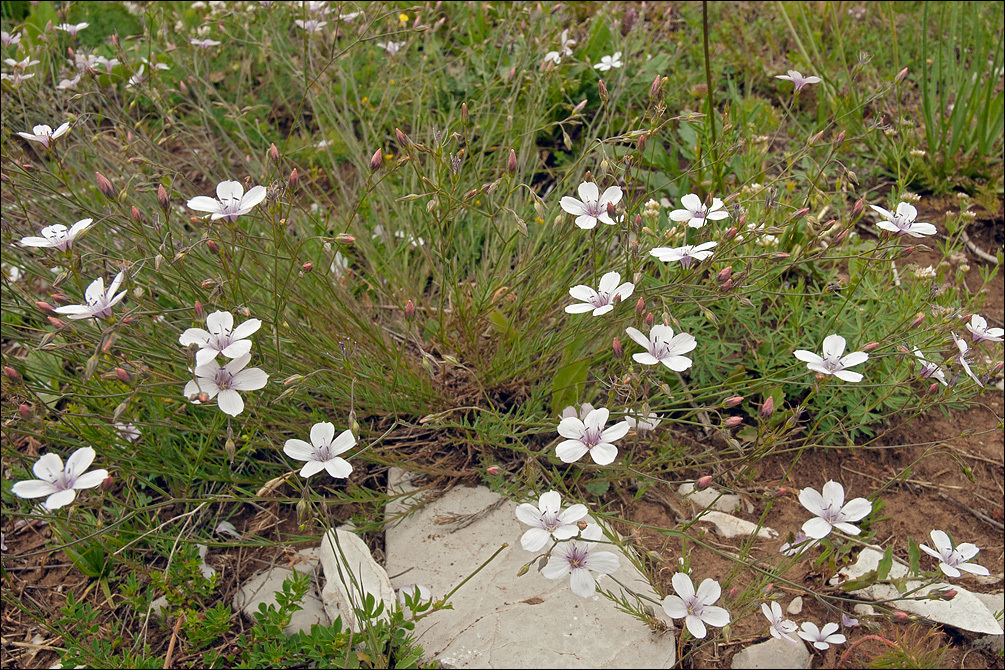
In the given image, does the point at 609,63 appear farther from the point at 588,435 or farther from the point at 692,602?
the point at 692,602

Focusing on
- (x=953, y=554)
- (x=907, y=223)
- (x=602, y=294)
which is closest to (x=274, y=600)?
(x=602, y=294)

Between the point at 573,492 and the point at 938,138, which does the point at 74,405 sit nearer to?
the point at 573,492

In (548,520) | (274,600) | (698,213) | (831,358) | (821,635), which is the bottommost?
(274,600)

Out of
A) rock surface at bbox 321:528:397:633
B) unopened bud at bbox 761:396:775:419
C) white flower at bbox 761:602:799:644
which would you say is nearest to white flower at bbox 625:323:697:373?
unopened bud at bbox 761:396:775:419

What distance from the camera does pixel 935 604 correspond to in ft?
6.92

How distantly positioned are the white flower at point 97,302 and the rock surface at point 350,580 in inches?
33.8

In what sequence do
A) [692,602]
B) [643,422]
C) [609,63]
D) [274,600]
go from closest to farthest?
1. [692,602]
2. [643,422]
3. [274,600]
4. [609,63]

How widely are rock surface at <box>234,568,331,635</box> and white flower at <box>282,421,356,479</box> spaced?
61cm

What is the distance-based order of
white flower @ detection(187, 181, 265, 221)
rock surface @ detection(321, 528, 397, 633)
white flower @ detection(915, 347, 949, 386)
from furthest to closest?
1. rock surface @ detection(321, 528, 397, 633)
2. white flower @ detection(915, 347, 949, 386)
3. white flower @ detection(187, 181, 265, 221)

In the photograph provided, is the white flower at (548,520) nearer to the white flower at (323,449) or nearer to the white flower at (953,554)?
the white flower at (323,449)

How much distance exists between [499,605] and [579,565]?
1.57ft

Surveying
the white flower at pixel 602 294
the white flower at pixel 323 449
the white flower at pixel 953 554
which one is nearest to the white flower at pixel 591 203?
the white flower at pixel 602 294

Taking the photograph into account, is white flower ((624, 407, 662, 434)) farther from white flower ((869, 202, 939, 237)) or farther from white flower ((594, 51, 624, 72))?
white flower ((594, 51, 624, 72))

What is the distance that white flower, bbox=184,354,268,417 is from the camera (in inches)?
64.7
